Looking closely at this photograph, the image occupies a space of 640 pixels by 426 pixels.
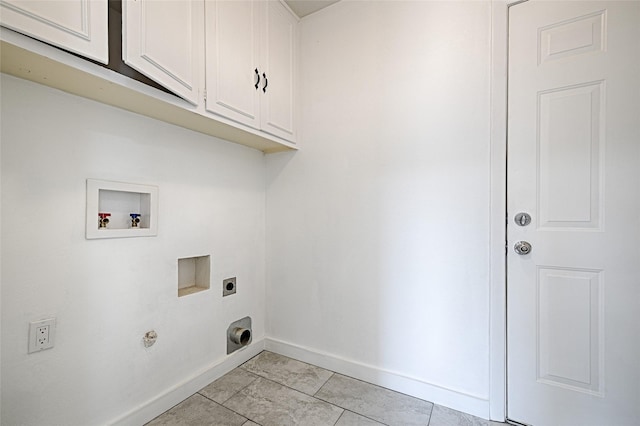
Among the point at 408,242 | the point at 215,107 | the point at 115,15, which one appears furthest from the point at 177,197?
the point at 408,242

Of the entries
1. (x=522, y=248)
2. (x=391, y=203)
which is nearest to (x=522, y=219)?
Result: (x=522, y=248)

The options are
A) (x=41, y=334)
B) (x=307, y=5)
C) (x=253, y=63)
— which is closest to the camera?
(x=41, y=334)

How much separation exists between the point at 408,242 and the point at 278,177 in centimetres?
109

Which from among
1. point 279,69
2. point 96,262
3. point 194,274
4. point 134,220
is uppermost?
point 279,69

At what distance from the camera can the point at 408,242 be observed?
65.0 inches

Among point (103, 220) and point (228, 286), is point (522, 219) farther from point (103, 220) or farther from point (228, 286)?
point (103, 220)

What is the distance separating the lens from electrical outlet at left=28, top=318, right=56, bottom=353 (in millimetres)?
1067

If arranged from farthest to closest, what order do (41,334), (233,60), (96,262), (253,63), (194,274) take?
(194,274), (253,63), (233,60), (96,262), (41,334)

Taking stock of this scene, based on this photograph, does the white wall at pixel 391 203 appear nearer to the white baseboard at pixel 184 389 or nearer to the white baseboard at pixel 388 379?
the white baseboard at pixel 388 379

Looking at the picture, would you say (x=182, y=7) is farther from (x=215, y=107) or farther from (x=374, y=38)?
(x=374, y=38)

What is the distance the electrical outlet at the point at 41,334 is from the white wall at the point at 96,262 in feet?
0.07

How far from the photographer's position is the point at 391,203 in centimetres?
170

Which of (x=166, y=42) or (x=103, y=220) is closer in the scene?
(x=166, y=42)

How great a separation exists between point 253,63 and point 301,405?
79.5 inches
